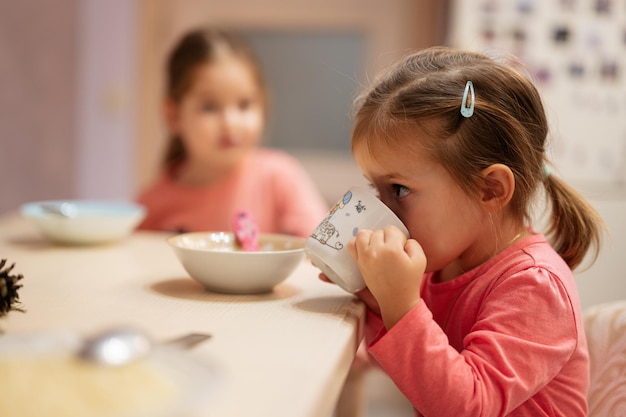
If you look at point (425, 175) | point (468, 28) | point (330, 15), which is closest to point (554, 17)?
point (468, 28)

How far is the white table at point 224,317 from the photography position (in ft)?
1.86

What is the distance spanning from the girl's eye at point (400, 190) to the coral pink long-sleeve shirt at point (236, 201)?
894 mm

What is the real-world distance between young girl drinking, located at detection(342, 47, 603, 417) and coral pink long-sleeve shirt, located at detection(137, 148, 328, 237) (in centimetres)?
91

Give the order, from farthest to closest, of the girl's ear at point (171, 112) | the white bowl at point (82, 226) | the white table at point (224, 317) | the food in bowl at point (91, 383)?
the girl's ear at point (171, 112) → the white bowl at point (82, 226) → the white table at point (224, 317) → the food in bowl at point (91, 383)

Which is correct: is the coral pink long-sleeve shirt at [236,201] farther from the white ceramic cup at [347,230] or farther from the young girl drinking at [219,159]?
the white ceramic cup at [347,230]

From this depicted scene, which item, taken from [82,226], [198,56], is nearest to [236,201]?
[198,56]

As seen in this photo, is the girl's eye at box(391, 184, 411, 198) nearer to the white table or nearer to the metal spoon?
the white table

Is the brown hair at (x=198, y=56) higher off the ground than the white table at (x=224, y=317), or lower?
higher

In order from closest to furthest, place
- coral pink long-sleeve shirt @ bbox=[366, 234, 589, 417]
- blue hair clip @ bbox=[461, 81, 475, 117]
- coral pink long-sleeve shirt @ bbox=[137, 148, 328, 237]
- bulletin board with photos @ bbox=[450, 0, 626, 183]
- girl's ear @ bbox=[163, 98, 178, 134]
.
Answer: coral pink long-sleeve shirt @ bbox=[366, 234, 589, 417] → blue hair clip @ bbox=[461, 81, 475, 117] → coral pink long-sleeve shirt @ bbox=[137, 148, 328, 237] → girl's ear @ bbox=[163, 98, 178, 134] → bulletin board with photos @ bbox=[450, 0, 626, 183]

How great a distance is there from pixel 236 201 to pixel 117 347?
144 centimetres

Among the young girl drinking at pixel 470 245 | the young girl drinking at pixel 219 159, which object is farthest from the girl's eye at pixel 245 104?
the young girl drinking at pixel 470 245

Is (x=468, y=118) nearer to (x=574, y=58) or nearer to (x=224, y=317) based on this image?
(x=224, y=317)

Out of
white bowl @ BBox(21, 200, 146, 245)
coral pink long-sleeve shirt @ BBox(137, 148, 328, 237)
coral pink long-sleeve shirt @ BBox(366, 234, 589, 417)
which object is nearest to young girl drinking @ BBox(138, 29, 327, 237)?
coral pink long-sleeve shirt @ BBox(137, 148, 328, 237)

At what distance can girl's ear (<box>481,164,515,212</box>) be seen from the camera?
865 mm
